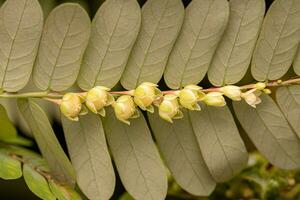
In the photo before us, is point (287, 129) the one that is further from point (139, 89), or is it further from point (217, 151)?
point (139, 89)

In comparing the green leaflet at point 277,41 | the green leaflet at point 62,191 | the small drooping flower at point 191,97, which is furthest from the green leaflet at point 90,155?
the green leaflet at point 277,41

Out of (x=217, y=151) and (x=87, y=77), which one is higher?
(x=87, y=77)

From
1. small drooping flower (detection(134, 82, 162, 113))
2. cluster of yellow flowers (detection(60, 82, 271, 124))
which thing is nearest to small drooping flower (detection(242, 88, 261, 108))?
cluster of yellow flowers (detection(60, 82, 271, 124))

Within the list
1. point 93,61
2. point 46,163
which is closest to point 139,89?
point 93,61

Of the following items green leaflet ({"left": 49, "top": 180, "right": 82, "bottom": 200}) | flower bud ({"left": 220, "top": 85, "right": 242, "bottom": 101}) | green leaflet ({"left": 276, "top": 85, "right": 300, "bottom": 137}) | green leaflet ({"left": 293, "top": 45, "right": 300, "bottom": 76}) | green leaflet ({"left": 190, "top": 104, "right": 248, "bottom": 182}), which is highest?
green leaflet ({"left": 293, "top": 45, "right": 300, "bottom": 76})

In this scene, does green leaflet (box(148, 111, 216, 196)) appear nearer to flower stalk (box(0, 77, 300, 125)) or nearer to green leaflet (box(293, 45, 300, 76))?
flower stalk (box(0, 77, 300, 125))

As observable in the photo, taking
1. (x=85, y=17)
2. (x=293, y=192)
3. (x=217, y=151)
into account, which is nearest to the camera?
(x=85, y=17)

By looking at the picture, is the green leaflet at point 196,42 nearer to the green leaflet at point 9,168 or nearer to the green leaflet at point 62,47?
the green leaflet at point 62,47
